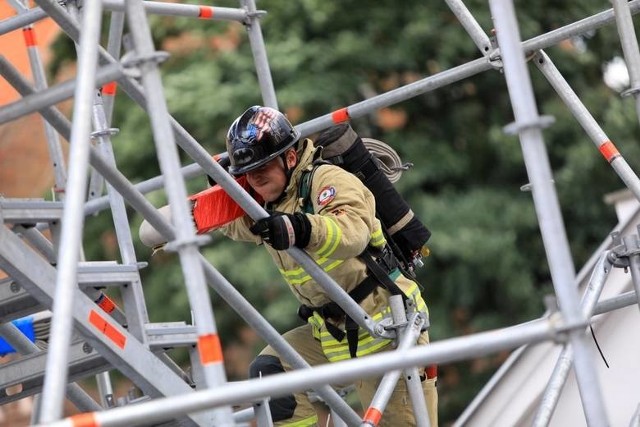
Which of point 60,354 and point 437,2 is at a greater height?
point 437,2

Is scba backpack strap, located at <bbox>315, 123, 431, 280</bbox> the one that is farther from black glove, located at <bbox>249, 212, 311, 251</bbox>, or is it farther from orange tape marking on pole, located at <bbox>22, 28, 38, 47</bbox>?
orange tape marking on pole, located at <bbox>22, 28, 38, 47</bbox>

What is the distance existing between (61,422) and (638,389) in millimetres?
3769

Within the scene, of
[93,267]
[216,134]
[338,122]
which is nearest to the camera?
[93,267]

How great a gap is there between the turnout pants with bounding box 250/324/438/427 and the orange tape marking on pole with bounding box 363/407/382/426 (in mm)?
423

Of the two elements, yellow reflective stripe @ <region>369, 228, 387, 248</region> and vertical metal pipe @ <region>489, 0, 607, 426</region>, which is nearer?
vertical metal pipe @ <region>489, 0, 607, 426</region>

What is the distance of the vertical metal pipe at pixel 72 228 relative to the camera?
3.60 meters

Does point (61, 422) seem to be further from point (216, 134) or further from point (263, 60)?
point (216, 134)

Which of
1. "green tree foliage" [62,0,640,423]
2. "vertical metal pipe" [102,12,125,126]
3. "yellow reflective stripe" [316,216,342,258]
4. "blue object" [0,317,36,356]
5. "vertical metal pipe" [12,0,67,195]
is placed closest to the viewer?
"yellow reflective stripe" [316,216,342,258]

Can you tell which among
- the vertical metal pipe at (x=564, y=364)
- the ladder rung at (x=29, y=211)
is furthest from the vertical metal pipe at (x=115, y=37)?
the vertical metal pipe at (x=564, y=364)

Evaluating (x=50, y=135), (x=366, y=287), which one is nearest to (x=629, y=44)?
(x=366, y=287)

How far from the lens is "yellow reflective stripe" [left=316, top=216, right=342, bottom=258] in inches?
199

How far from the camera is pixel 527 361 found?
23.1 ft

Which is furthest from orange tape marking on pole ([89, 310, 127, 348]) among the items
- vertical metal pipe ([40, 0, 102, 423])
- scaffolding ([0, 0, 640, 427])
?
vertical metal pipe ([40, 0, 102, 423])

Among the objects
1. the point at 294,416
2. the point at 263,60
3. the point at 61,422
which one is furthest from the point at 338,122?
the point at 61,422
